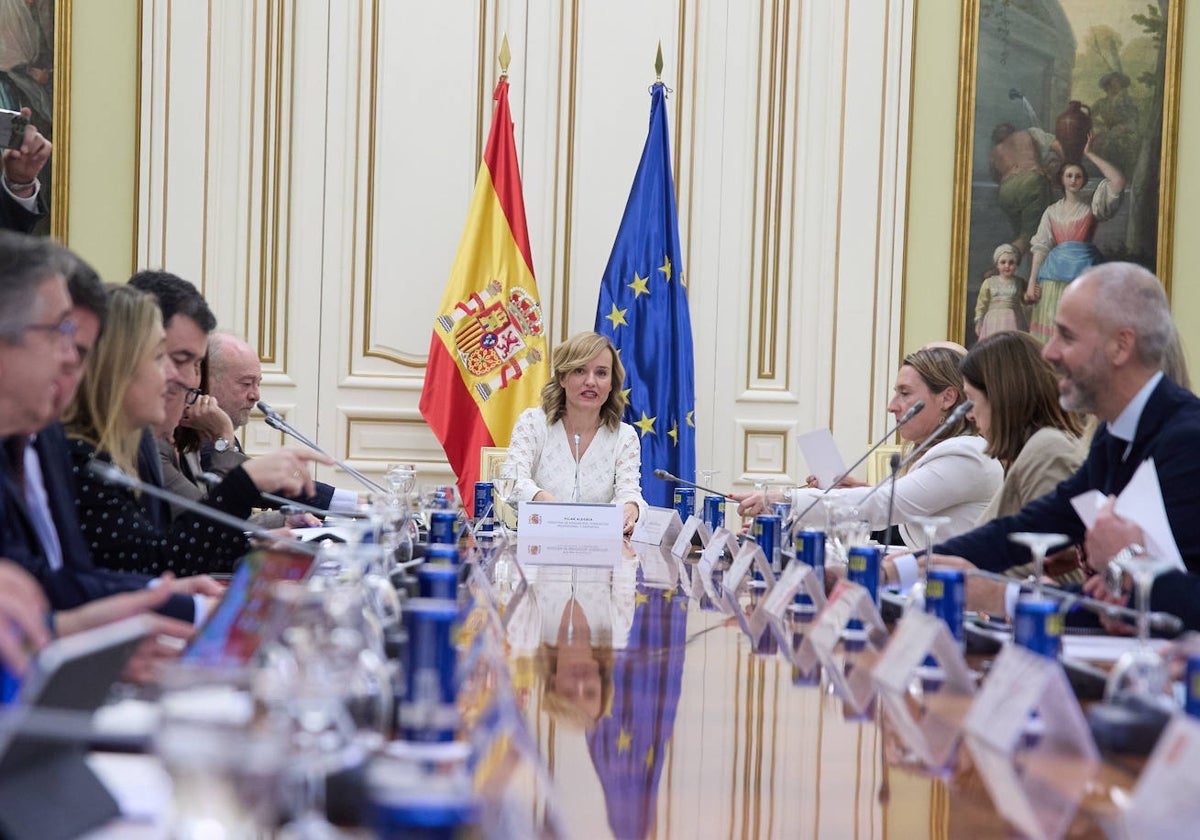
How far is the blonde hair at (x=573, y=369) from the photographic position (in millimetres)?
5156

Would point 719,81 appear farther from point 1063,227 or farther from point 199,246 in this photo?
point 199,246

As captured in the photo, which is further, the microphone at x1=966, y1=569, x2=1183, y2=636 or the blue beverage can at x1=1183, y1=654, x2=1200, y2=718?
the microphone at x1=966, y1=569, x2=1183, y2=636

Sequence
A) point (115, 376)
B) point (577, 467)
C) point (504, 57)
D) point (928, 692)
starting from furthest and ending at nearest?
point (504, 57)
point (577, 467)
point (115, 376)
point (928, 692)

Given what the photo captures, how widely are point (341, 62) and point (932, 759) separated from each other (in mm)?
5465

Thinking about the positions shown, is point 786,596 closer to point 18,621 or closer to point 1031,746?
point 1031,746

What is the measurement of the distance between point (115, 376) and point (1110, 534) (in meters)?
1.88

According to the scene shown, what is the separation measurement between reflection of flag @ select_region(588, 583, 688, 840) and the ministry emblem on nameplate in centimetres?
356

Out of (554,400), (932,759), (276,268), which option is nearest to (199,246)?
(276,268)

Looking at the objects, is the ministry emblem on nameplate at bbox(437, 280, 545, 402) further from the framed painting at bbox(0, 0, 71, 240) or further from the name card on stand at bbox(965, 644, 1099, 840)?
the name card on stand at bbox(965, 644, 1099, 840)

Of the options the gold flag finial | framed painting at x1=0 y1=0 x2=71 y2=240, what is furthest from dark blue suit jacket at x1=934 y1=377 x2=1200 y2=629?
framed painting at x1=0 y1=0 x2=71 y2=240

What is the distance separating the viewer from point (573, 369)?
519 centimetres

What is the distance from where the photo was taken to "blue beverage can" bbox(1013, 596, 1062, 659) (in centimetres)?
166

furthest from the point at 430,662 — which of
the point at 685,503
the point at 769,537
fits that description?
the point at 685,503

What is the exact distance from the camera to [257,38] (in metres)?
6.20
